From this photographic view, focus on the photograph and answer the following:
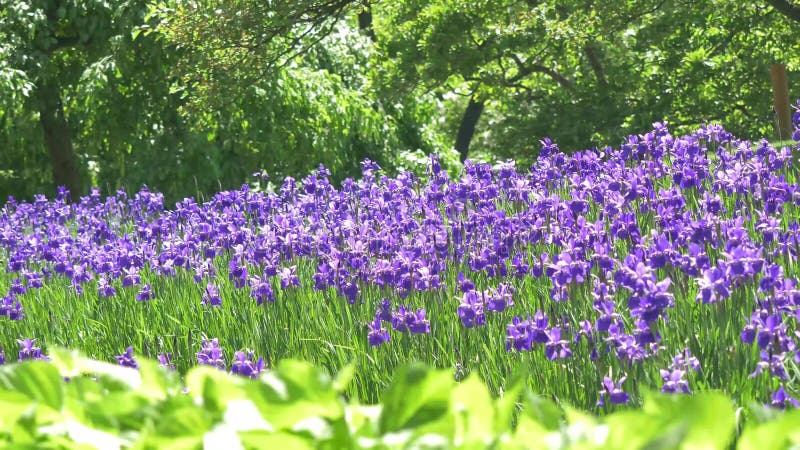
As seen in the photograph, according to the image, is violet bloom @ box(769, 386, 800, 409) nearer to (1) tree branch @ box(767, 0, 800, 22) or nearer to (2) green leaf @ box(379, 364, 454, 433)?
(2) green leaf @ box(379, 364, 454, 433)

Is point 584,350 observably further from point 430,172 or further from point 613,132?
point 613,132

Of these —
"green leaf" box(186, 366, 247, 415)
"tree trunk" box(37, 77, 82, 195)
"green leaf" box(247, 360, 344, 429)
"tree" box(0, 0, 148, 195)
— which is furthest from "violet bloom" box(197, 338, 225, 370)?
"tree trunk" box(37, 77, 82, 195)

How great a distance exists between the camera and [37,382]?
1707 mm

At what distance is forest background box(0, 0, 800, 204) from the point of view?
12.8 metres

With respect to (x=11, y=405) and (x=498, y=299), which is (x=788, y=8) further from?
(x=11, y=405)

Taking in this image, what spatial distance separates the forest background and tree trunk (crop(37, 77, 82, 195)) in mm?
A: 21

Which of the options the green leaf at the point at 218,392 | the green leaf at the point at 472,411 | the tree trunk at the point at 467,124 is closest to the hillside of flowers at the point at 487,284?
the green leaf at the point at 472,411

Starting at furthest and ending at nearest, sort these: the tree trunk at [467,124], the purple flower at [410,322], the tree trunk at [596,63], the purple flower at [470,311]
Result: the tree trunk at [467,124]
the tree trunk at [596,63]
the purple flower at [410,322]
the purple flower at [470,311]

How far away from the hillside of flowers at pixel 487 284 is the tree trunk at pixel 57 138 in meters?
7.37

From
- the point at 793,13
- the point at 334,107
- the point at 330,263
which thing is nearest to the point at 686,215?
the point at 330,263

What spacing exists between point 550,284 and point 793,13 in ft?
29.2

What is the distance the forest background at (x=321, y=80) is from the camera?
1284 centimetres

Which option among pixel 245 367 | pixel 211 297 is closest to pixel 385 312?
pixel 245 367

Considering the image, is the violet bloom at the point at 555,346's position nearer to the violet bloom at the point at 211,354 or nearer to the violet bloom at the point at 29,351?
the violet bloom at the point at 211,354
